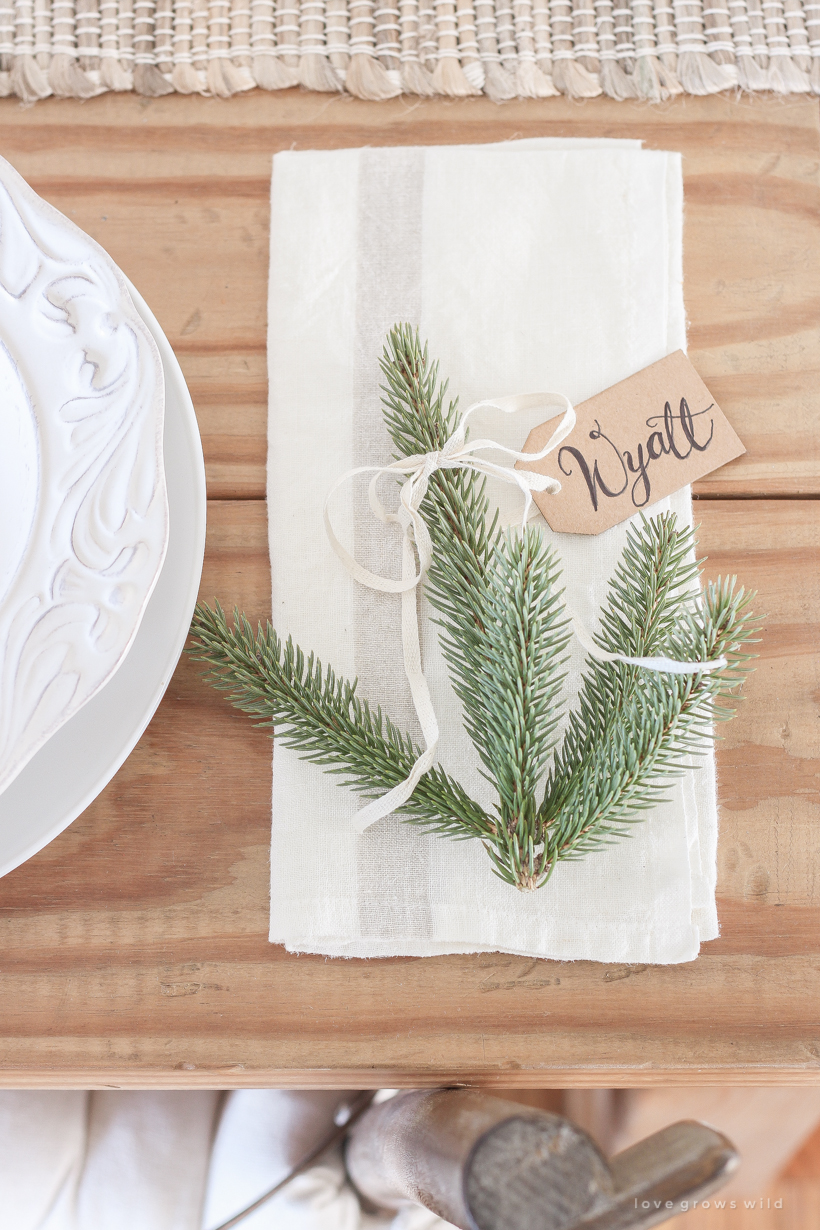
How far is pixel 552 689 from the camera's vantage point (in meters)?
0.43

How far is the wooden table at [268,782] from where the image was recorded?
0.44 metres

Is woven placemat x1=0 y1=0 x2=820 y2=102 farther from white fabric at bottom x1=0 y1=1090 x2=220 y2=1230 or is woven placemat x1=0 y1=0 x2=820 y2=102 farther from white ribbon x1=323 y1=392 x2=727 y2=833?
white fabric at bottom x1=0 y1=1090 x2=220 y2=1230

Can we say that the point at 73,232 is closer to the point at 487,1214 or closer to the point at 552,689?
the point at 552,689

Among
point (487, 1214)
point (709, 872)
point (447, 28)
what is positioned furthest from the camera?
point (447, 28)

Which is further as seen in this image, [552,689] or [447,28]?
[447,28]

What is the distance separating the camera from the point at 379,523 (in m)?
0.50

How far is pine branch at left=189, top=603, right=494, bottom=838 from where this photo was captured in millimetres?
428

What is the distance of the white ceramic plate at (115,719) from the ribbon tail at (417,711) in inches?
4.6

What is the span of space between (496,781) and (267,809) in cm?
14

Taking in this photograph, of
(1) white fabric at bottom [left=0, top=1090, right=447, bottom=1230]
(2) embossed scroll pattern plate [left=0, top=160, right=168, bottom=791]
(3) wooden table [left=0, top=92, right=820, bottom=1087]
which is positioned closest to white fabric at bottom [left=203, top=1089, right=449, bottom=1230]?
(1) white fabric at bottom [left=0, top=1090, right=447, bottom=1230]

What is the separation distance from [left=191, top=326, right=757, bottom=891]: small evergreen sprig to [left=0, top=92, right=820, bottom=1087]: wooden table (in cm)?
6

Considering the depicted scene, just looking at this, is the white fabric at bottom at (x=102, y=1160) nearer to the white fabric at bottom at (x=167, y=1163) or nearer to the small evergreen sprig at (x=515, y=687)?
the white fabric at bottom at (x=167, y=1163)

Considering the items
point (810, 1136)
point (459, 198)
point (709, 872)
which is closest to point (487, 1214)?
point (709, 872)

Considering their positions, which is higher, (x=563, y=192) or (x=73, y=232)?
(x=563, y=192)
